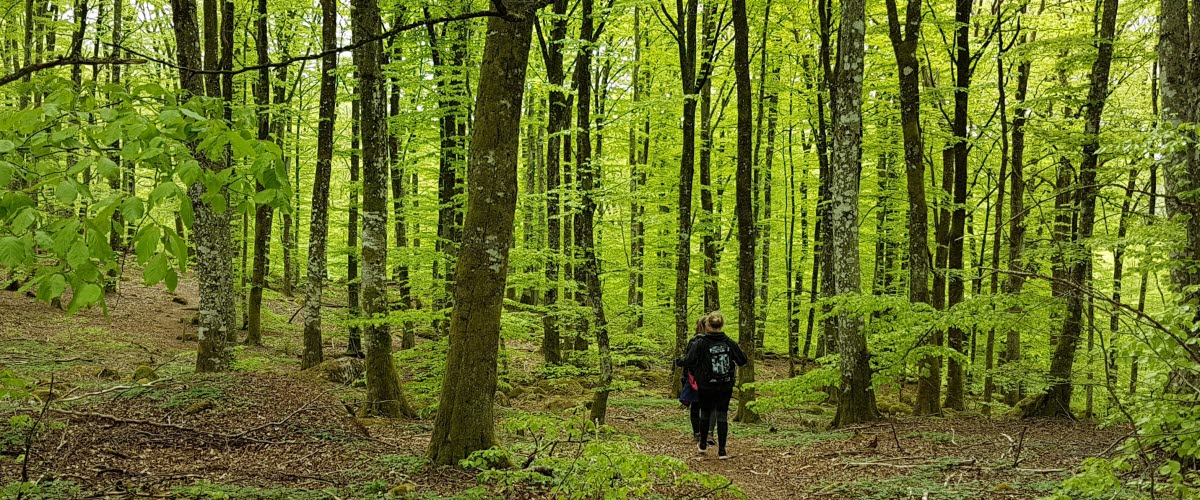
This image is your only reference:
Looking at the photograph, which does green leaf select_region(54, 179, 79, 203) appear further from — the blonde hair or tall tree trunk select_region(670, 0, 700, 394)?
tall tree trunk select_region(670, 0, 700, 394)

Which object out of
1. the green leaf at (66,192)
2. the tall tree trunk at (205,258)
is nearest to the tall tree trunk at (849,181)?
the green leaf at (66,192)

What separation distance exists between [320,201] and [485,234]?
8148 millimetres

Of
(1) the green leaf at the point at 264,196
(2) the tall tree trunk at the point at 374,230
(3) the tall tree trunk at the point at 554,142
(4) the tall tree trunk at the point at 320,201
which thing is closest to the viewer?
(1) the green leaf at the point at 264,196

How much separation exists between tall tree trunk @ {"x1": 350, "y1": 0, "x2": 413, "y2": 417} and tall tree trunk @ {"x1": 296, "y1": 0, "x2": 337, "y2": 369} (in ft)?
10.6

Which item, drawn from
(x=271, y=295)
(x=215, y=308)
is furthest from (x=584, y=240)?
(x=271, y=295)

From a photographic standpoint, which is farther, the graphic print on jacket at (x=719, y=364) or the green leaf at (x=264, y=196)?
the graphic print on jacket at (x=719, y=364)

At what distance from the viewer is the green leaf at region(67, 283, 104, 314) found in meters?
2.38

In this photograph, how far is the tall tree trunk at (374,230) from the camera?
8.96 m

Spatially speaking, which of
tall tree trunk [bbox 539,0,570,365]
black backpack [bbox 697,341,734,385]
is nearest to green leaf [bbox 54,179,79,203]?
black backpack [bbox 697,341,734,385]

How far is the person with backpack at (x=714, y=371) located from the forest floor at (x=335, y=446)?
51 cm

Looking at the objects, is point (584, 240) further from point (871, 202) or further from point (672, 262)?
point (871, 202)

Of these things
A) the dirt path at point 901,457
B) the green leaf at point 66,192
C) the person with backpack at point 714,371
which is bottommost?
the dirt path at point 901,457

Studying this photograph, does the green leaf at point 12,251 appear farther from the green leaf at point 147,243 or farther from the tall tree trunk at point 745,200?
the tall tree trunk at point 745,200

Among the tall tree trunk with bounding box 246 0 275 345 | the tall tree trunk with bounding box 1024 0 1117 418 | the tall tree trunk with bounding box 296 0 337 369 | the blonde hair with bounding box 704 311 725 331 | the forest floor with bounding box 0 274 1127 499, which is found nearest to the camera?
the forest floor with bounding box 0 274 1127 499
